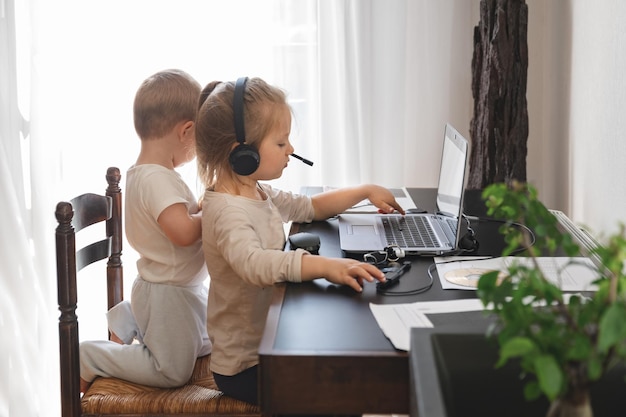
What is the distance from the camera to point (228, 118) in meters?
1.68

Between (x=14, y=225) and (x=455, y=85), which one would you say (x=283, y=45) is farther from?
(x=14, y=225)

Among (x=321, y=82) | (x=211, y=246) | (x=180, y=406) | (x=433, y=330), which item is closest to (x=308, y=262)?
(x=211, y=246)

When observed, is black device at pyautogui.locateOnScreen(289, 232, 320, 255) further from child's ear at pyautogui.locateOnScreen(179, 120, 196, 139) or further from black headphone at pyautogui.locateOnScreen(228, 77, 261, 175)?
child's ear at pyautogui.locateOnScreen(179, 120, 196, 139)

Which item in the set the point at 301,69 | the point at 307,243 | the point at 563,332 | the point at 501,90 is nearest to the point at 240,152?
the point at 307,243

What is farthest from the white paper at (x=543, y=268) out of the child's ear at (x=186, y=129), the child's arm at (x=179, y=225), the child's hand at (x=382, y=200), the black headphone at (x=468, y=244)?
the child's ear at (x=186, y=129)

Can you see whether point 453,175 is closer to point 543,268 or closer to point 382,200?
point 382,200

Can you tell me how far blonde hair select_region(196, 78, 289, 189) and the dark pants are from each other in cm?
38

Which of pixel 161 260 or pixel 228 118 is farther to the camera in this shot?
pixel 161 260

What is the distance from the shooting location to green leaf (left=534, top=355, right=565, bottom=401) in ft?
2.19

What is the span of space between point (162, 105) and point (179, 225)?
11.2 inches

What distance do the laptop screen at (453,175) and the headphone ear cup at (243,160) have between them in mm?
414

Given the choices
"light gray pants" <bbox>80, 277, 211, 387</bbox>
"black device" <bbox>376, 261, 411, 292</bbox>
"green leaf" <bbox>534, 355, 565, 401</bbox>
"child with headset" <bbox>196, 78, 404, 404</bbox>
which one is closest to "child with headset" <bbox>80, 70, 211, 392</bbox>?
"light gray pants" <bbox>80, 277, 211, 387</bbox>

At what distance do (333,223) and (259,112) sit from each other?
1.46ft

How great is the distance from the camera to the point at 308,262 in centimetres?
149
